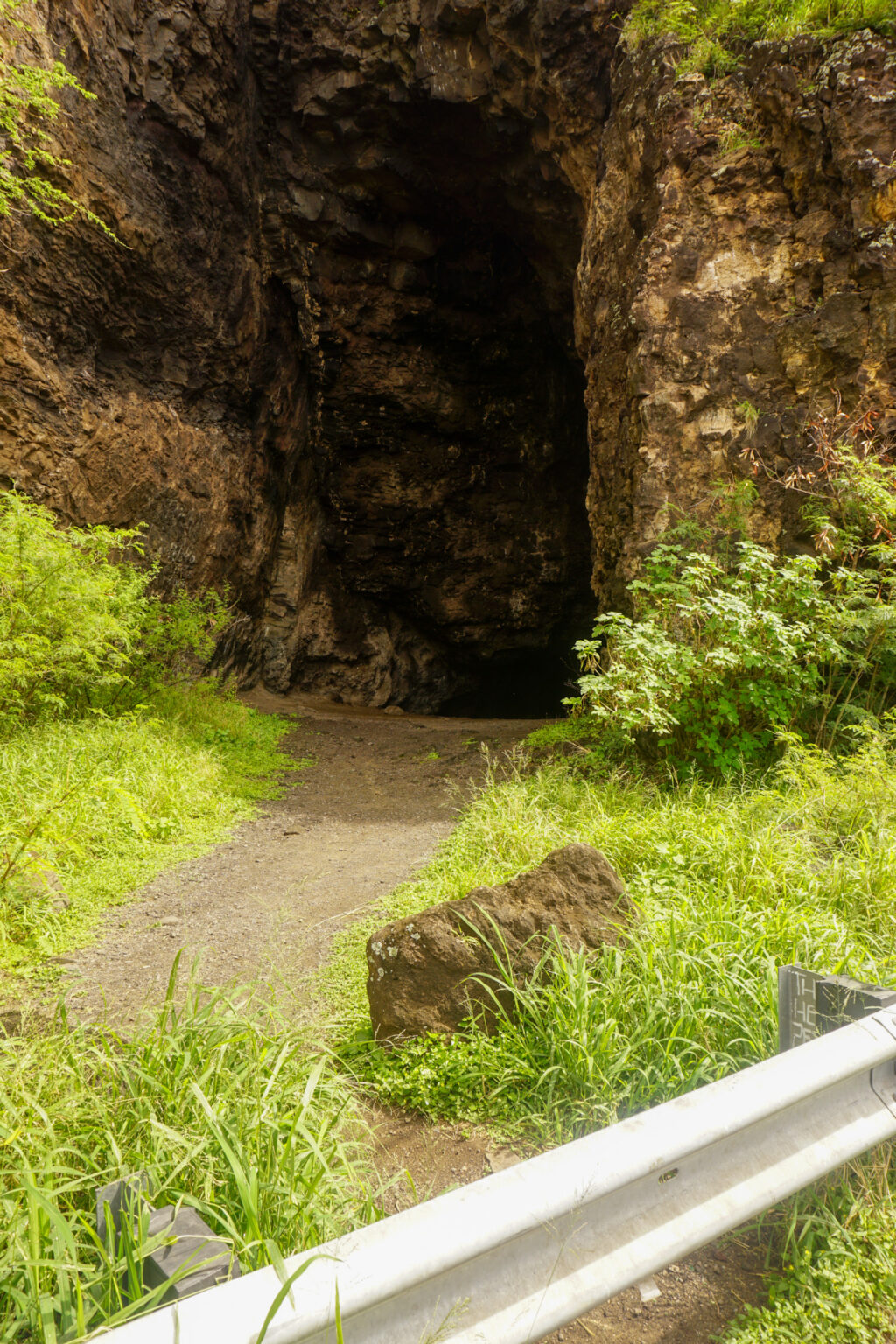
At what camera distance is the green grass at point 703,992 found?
4.87 feet

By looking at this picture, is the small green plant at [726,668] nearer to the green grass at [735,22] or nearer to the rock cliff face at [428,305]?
the rock cliff face at [428,305]

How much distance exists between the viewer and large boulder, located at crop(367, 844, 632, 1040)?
2385 mm

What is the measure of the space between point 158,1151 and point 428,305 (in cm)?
1408

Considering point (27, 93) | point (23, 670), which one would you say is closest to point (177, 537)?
point (27, 93)

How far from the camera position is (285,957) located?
3061mm

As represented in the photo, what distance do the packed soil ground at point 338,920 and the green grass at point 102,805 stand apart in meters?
0.19

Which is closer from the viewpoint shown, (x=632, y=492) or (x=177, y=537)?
(x=632, y=492)

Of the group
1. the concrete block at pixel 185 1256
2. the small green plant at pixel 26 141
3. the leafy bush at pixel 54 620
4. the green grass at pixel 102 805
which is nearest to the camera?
the concrete block at pixel 185 1256

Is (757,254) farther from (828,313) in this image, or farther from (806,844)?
(806,844)

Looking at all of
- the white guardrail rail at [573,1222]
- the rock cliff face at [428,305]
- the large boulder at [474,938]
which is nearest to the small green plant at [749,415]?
the rock cliff face at [428,305]

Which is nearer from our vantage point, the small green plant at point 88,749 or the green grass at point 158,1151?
the green grass at point 158,1151

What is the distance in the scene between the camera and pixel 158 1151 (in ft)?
5.20

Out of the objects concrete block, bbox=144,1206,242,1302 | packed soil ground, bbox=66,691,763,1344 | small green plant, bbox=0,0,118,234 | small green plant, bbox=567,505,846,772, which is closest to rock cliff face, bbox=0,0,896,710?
small green plant, bbox=0,0,118,234

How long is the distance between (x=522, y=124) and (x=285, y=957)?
38.3ft
